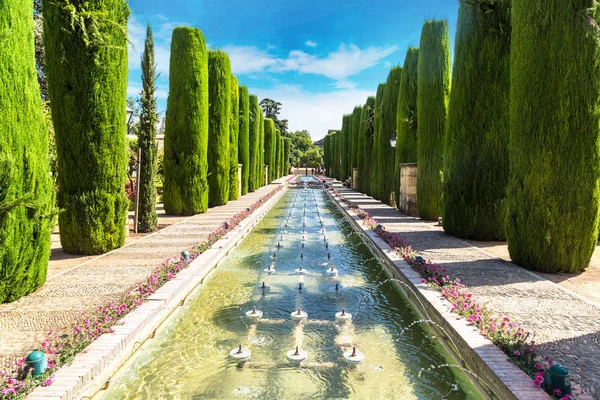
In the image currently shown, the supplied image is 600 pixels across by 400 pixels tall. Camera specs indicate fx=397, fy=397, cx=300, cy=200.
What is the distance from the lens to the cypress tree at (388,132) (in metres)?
18.8

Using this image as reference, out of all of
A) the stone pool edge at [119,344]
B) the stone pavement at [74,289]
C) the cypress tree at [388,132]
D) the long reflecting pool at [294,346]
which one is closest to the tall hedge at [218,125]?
the cypress tree at [388,132]

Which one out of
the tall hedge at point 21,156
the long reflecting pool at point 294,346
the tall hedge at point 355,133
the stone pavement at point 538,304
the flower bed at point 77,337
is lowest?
the long reflecting pool at point 294,346

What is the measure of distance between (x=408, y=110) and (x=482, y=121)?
6.39 meters

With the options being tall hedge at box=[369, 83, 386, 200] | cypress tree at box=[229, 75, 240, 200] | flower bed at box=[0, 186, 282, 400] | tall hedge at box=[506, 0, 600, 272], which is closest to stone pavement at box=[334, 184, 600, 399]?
tall hedge at box=[506, 0, 600, 272]

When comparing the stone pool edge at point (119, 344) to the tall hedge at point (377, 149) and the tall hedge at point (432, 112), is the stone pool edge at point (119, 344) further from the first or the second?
the tall hedge at point (377, 149)

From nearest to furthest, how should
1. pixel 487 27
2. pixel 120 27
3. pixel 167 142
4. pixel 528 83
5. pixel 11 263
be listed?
pixel 11 263 → pixel 528 83 → pixel 120 27 → pixel 487 27 → pixel 167 142

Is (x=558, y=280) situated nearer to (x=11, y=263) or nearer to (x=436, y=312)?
(x=436, y=312)

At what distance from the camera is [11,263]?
507cm

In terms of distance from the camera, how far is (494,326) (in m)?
A: 4.18

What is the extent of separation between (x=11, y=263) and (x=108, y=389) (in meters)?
2.71

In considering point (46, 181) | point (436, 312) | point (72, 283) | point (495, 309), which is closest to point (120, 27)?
point (46, 181)

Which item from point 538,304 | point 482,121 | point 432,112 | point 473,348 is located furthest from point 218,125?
point 473,348

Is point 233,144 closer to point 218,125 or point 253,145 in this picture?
point 218,125

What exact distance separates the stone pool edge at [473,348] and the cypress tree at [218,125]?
40.8 feet
